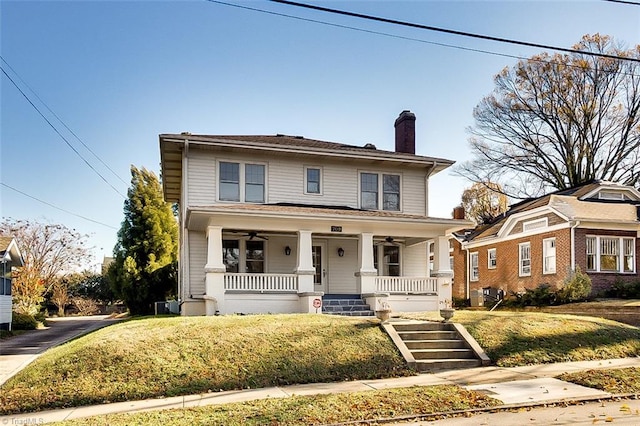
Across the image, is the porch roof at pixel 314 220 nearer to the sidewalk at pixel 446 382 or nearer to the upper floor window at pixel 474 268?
the sidewalk at pixel 446 382

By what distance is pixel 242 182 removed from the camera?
1898cm

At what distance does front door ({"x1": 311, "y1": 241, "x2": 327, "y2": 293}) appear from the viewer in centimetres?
1953

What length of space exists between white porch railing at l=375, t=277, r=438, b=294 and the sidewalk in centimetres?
753

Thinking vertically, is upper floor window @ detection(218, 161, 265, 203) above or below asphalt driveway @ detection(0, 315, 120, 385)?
above

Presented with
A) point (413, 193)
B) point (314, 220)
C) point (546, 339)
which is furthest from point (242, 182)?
point (546, 339)

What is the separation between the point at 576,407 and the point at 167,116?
748 inches

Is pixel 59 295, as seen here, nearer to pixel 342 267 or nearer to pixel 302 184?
pixel 302 184

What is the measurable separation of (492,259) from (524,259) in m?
3.16

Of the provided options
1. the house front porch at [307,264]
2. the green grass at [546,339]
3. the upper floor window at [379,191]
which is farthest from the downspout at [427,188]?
the green grass at [546,339]

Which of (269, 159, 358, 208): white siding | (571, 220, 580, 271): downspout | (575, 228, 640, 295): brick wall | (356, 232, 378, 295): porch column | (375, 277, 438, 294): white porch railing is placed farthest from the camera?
(575, 228, 640, 295): brick wall

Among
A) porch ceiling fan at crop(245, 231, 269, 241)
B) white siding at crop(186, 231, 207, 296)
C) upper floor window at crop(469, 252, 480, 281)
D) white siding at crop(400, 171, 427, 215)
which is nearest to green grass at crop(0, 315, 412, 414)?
white siding at crop(186, 231, 207, 296)

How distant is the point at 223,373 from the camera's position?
970 centimetres

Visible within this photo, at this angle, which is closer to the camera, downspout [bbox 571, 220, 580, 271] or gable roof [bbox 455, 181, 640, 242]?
downspout [bbox 571, 220, 580, 271]

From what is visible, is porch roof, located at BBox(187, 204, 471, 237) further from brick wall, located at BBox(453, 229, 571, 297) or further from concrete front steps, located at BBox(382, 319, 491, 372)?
brick wall, located at BBox(453, 229, 571, 297)
